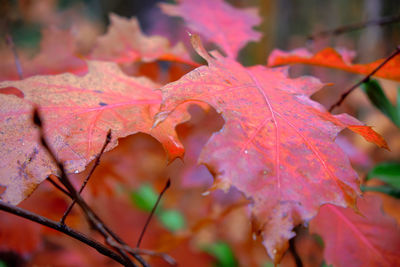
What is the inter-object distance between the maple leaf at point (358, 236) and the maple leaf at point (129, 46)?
1.63 ft

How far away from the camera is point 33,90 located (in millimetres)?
550

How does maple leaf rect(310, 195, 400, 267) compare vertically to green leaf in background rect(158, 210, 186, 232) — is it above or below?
above

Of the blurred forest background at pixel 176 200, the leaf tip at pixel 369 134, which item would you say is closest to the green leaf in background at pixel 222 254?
the blurred forest background at pixel 176 200

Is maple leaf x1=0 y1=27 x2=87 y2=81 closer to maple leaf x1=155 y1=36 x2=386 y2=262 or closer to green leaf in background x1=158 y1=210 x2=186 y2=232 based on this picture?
maple leaf x1=155 y1=36 x2=386 y2=262

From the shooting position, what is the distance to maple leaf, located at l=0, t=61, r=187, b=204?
1.40 feet

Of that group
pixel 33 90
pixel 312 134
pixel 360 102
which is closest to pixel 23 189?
pixel 33 90

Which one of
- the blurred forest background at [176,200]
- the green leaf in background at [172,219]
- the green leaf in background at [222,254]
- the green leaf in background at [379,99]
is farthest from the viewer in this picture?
the green leaf in background at [172,219]

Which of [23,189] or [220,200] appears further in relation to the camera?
[220,200]

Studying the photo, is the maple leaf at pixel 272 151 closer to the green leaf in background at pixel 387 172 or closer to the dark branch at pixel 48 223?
the dark branch at pixel 48 223

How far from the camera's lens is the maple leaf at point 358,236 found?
1.84 feet

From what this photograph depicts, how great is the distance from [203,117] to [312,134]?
0.69 metres

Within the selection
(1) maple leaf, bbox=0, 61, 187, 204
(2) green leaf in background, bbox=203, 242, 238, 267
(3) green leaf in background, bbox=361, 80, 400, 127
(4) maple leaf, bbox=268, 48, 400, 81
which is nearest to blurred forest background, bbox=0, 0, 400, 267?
(2) green leaf in background, bbox=203, 242, 238, 267

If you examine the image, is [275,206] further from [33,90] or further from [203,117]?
[203,117]

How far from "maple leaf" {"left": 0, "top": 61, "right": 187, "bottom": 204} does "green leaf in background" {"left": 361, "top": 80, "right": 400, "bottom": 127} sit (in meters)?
0.48
